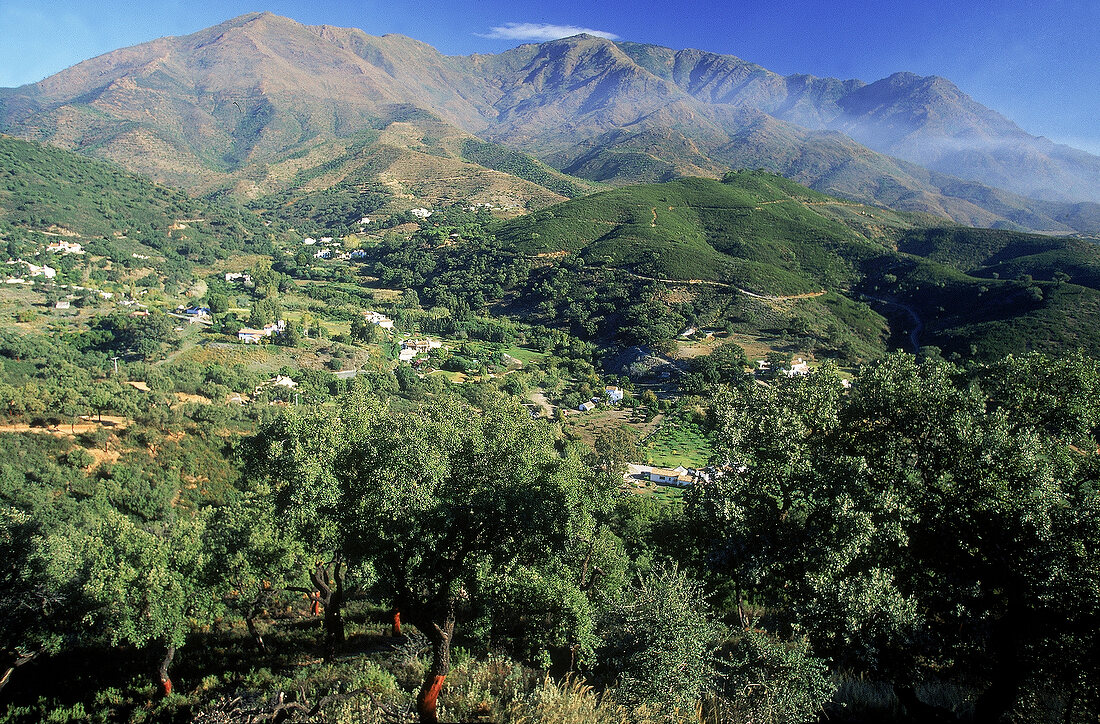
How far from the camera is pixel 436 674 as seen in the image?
7.36 m

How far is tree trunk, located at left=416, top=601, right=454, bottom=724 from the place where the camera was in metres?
6.00

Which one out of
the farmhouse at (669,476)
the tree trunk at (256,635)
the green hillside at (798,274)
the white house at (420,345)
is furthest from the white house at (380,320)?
the tree trunk at (256,635)

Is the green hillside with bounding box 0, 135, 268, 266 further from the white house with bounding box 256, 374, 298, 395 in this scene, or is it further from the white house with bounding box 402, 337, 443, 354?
the white house with bounding box 256, 374, 298, 395

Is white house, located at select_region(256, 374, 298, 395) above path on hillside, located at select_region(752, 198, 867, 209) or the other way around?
the other way around

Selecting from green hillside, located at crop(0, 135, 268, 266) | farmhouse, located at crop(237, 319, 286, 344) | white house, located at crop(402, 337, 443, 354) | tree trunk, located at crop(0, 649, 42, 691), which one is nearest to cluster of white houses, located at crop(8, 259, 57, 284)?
green hillside, located at crop(0, 135, 268, 266)

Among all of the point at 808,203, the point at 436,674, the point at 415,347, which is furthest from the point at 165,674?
the point at 808,203

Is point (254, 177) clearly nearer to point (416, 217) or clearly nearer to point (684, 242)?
point (416, 217)

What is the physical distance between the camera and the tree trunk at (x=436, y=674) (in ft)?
19.7

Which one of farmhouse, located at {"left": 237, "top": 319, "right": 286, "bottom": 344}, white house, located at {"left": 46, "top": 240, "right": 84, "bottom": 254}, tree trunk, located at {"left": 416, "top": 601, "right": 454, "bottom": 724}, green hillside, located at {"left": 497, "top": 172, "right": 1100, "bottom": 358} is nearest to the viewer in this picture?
tree trunk, located at {"left": 416, "top": 601, "right": 454, "bottom": 724}

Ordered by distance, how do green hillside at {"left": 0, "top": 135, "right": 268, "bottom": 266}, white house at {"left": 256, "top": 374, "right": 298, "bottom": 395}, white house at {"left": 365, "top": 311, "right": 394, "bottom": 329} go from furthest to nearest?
1. green hillside at {"left": 0, "top": 135, "right": 268, "bottom": 266}
2. white house at {"left": 365, "top": 311, "right": 394, "bottom": 329}
3. white house at {"left": 256, "top": 374, "right": 298, "bottom": 395}

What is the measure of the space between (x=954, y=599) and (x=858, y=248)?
309 feet

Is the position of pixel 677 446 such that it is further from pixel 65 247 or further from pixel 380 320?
pixel 65 247

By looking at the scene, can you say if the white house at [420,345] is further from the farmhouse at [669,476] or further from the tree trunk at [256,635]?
the tree trunk at [256,635]

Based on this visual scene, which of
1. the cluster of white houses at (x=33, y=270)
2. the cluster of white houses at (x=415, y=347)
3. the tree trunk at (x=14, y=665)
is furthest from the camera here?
the cluster of white houses at (x=33, y=270)
